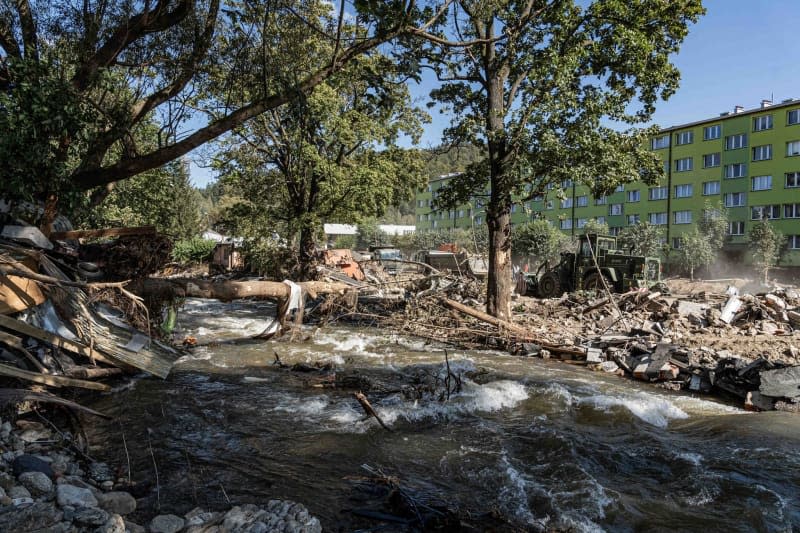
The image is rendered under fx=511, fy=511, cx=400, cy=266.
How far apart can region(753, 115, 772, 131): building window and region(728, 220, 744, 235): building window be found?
7384mm

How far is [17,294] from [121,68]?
5964 millimetres

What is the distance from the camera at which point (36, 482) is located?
3920 millimetres

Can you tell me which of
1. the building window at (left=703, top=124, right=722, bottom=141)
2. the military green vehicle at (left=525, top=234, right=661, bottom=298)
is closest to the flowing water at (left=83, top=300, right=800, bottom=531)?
the military green vehicle at (left=525, top=234, right=661, bottom=298)

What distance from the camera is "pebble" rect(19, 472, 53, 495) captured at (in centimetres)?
386

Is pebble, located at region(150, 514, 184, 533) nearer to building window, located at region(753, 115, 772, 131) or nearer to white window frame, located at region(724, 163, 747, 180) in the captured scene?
building window, located at region(753, 115, 772, 131)

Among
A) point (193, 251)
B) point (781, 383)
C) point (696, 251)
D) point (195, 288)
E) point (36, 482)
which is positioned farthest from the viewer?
point (696, 251)

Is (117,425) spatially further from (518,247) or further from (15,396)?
(518,247)

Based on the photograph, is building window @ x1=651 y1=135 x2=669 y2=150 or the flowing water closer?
the flowing water

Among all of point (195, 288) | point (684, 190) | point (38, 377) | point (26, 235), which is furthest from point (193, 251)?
point (684, 190)

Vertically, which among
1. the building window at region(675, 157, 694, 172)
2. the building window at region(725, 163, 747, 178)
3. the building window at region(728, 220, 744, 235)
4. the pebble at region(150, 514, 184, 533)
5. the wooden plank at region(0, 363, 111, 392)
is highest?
the building window at region(675, 157, 694, 172)

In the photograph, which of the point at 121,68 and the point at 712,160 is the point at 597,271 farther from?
the point at 712,160

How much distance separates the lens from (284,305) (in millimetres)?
11148

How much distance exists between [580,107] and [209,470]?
1130cm

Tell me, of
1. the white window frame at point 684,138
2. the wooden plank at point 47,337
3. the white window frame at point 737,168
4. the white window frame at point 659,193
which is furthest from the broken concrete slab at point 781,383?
the white window frame at point 684,138
